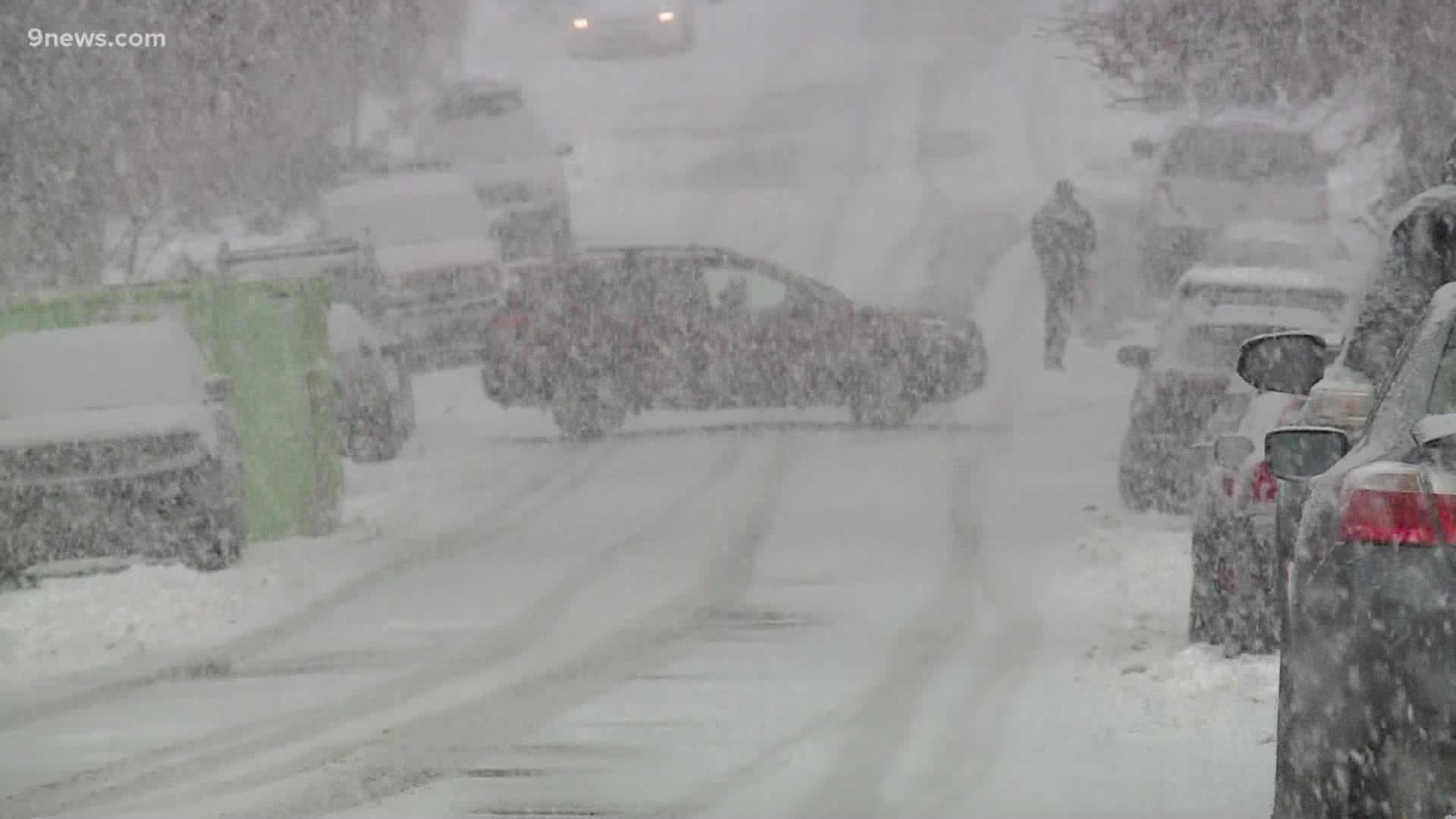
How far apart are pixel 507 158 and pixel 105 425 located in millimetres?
17916

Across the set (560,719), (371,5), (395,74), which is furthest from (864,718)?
(395,74)

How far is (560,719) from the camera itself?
9.27 m

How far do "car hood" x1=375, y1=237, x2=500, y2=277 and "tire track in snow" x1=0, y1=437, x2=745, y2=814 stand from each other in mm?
10306

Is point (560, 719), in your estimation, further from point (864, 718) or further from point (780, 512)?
point (780, 512)

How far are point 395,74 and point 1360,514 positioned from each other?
3207 cm

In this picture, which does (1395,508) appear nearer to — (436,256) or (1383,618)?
(1383,618)

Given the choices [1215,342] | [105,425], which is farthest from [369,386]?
[1215,342]

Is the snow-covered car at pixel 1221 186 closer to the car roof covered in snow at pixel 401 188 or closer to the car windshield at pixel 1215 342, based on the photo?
the car roof covered in snow at pixel 401 188

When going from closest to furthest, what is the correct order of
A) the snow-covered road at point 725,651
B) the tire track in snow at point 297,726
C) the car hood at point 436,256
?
the snow-covered road at point 725,651
the tire track in snow at point 297,726
the car hood at point 436,256

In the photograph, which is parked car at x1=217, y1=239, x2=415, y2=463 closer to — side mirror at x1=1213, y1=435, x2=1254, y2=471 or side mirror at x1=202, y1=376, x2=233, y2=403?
side mirror at x1=202, y1=376, x2=233, y2=403

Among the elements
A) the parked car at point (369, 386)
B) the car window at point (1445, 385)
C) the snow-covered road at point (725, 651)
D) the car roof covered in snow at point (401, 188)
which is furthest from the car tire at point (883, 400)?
the car window at point (1445, 385)

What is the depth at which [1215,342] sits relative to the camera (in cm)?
1470

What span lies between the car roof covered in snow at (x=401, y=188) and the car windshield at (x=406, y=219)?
0.08ft

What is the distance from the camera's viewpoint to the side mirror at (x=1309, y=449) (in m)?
5.91
